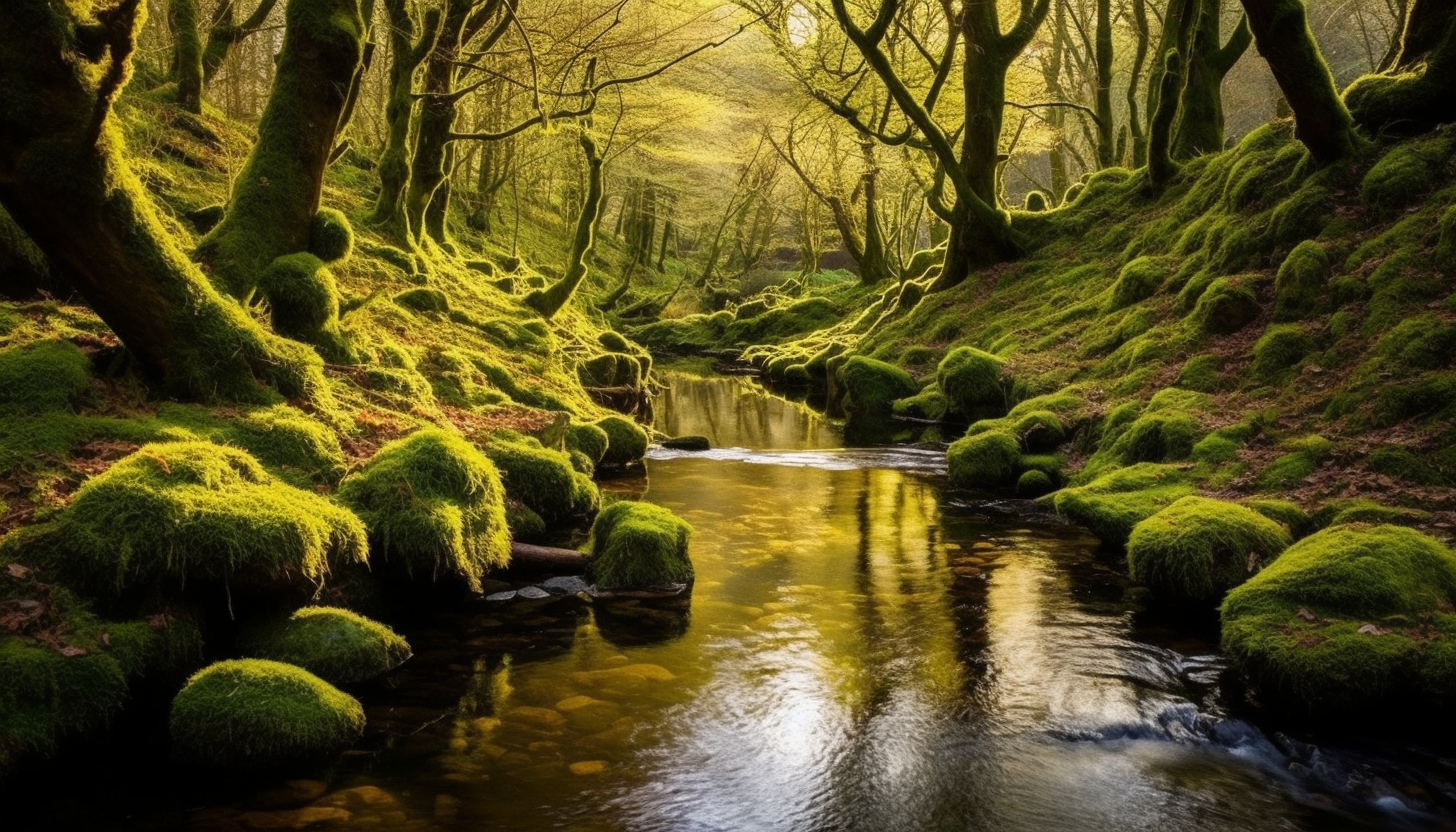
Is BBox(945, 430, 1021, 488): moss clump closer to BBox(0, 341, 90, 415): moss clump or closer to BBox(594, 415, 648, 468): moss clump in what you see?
BBox(594, 415, 648, 468): moss clump

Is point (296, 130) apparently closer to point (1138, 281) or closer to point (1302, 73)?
point (1302, 73)

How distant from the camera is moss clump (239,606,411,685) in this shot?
17.2ft

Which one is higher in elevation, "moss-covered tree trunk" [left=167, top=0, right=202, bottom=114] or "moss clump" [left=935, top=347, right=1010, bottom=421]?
"moss-covered tree trunk" [left=167, top=0, right=202, bottom=114]

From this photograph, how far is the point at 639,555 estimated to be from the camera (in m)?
7.73

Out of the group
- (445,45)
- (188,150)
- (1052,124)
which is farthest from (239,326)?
(1052,124)

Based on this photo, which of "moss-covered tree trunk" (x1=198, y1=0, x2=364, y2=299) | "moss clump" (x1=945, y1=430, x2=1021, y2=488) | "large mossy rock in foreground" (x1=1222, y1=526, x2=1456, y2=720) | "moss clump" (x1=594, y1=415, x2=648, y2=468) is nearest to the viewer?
"large mossy rock in foreground" (x1=1222, y1=526, x2=1456, y2=720)

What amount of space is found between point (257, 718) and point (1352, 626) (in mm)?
5971

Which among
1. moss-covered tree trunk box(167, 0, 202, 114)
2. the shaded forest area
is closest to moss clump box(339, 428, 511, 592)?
the shaded forest area

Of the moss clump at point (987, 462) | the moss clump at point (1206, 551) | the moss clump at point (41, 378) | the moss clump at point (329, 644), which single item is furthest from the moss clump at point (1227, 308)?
the moss clump at point (41, 378)

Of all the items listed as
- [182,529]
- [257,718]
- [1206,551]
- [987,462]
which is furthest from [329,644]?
[987,462]

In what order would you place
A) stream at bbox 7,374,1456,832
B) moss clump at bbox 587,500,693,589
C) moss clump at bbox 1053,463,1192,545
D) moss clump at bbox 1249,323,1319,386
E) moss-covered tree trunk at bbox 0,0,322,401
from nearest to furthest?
stream at bbox 7,374,1456,832
moss-covered tree trunk at bbox 0,0,322,401
moss clump at bbox 587,500,693,589
moss clump at bbox 1053,463,1192,545
moss clump at bbox 1249,323,1319,386

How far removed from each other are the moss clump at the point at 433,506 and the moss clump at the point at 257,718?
1.60 m

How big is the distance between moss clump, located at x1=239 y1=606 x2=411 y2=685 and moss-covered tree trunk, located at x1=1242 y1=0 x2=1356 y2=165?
36.6 ft

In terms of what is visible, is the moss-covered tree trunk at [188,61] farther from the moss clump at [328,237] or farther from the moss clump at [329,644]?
the moss clump at [329,644]
